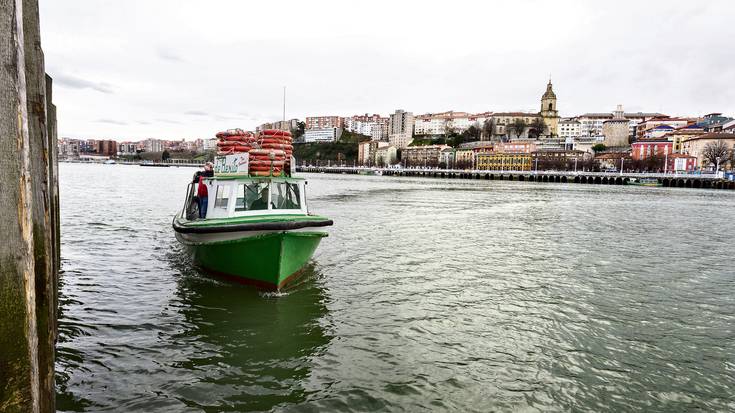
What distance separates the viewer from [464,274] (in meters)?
15.2

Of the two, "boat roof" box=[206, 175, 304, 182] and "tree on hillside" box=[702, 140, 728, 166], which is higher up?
"tree on hillside" box=[702, 140, 728, 166]

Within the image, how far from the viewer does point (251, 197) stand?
13344 mm

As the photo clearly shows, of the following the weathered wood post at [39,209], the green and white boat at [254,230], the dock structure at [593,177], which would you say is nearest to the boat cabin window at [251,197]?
the green and white boat at [254,230]

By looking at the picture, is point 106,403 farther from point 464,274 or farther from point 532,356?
point 464,274

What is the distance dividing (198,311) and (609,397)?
8.28 meters

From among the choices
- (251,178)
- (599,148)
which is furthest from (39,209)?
(599,148)

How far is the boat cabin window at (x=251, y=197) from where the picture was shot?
13.2 m

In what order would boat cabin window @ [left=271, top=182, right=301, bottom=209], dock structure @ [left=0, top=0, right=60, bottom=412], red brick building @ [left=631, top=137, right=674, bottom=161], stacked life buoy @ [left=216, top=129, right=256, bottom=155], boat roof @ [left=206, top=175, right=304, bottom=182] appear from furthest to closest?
1. red brick building @ [left=631, top=137, right=674, bottom=161]
2. stacked life buoy @ [left=216, top=129, right=256, bottom=155]
3. boat cabin window @ [left=271, top=182, right=301, bottom=209]
4. boat roof @ [left=206, top=175, right=304, bottom=182]
5. dock structure @ [left=0, top=0, right=60, bottom=412]

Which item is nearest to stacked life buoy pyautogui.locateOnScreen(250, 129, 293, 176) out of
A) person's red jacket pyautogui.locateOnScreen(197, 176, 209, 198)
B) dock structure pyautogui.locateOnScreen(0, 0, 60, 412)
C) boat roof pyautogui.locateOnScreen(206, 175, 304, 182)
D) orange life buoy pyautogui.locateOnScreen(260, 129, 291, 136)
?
orange life buoy pyautogui.locateOnScreen(260, 129, 291, 136)

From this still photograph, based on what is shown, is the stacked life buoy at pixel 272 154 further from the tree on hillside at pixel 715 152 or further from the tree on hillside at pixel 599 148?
the tree on hillside at pixel 599 148

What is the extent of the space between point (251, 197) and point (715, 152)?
148m

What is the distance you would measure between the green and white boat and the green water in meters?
0.59

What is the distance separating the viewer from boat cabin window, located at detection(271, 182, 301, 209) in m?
13.5

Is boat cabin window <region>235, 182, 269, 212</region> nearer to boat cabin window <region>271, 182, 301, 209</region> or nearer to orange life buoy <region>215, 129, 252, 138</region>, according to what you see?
boat cabin window <region>271, 182, 301, 209</region>
